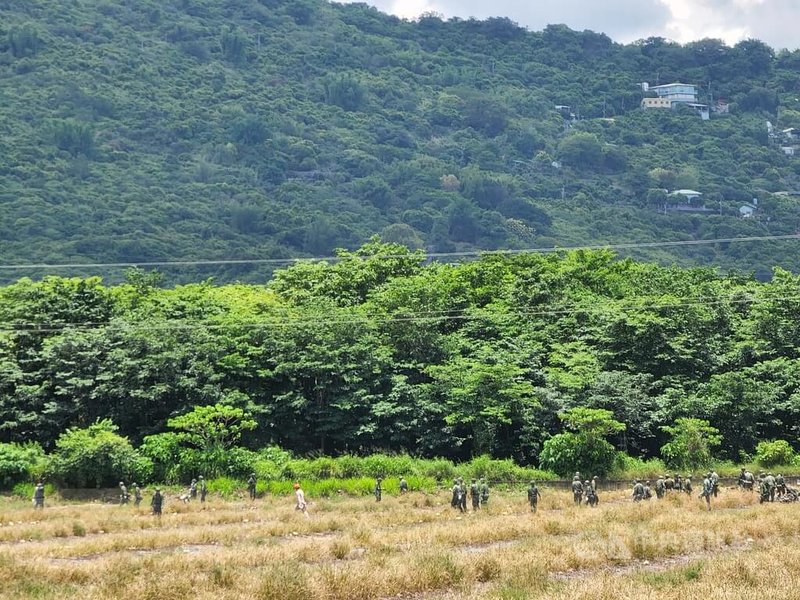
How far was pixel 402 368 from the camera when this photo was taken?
49.5 m

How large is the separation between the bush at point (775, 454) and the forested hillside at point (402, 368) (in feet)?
4.25

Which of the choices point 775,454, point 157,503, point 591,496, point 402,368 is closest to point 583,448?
point 591,496

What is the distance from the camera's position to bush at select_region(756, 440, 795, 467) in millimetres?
43781

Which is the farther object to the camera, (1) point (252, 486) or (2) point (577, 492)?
(1) point (252, 486)

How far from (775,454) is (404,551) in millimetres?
25679

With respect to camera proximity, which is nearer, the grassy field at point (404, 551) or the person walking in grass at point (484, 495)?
the grassy field at point (404, 551)

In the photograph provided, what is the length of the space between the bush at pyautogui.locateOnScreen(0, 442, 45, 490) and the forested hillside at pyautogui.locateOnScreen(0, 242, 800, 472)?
321 centimetres

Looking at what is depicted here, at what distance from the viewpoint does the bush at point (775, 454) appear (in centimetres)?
4378

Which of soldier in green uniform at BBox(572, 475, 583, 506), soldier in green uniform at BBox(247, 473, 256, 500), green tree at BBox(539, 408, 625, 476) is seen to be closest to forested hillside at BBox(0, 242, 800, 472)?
green tree at BBox(539, 408, 625, 476)

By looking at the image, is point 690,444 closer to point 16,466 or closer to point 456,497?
point 456,497

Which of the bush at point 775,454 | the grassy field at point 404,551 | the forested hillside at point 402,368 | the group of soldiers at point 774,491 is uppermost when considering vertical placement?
the forested hillside at point 402,368

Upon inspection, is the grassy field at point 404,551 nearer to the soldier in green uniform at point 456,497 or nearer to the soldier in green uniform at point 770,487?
the soldier in green uniform at point 456,497

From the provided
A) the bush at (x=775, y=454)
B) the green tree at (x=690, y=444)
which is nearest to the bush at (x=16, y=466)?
the green tree at (x=690, y=444)

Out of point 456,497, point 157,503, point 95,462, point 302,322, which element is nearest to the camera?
point 157,503
